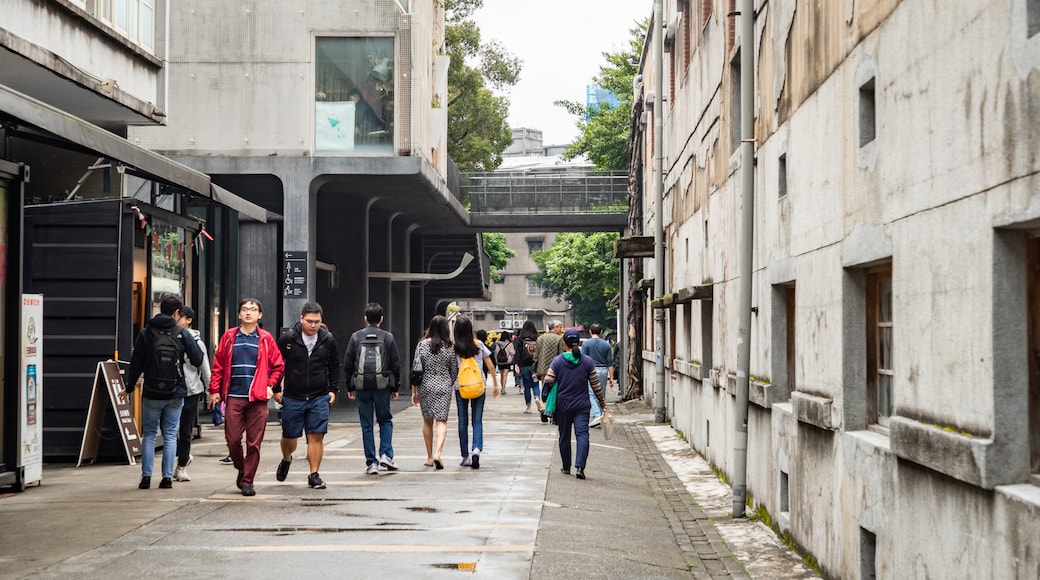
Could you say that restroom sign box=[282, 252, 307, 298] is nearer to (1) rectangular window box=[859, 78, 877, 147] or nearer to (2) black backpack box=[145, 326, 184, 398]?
(2) black backpack box=[145, 326, 184, 398]

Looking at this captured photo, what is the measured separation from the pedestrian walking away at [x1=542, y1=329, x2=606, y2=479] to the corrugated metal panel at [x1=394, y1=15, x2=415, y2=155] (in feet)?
35.8

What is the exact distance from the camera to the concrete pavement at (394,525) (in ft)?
26.6

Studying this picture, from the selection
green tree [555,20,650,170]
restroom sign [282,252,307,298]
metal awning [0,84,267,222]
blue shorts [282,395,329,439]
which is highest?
green tree [555,20,650,170]

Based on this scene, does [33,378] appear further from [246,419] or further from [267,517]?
[267,517]

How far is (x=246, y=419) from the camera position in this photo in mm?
11758

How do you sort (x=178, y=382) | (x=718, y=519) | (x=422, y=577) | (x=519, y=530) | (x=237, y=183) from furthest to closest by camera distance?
(x=237, y=183)
(x=178, y=382)
(x=718, y=519)
(x=519, y=530)
(x=422, y=577)

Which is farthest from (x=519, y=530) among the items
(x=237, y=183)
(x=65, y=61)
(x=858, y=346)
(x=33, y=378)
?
(x=237, y=183)

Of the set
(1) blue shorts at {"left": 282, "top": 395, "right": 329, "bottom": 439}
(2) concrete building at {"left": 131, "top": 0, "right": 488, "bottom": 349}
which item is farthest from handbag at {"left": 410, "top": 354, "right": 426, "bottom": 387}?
(2) concrete building at {"left": 131, "top": 0, "right": 488, "bottom": 349}

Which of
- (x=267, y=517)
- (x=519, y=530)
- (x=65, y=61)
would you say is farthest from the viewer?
(x=65, y=61)

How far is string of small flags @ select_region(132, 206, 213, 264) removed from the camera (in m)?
14.9

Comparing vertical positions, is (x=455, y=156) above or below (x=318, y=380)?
above

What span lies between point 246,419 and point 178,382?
2.80 ft

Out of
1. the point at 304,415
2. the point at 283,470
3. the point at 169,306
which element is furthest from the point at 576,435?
the point at 169,306

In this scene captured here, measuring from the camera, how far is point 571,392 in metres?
13.6
